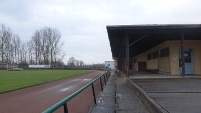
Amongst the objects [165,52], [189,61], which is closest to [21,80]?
[165,52]

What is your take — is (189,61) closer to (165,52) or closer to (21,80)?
(165,52)

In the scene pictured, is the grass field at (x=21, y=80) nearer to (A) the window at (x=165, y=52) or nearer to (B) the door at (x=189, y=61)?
(A) the window at (x=165, y=52)

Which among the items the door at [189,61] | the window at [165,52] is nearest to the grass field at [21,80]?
the window at [165,52]

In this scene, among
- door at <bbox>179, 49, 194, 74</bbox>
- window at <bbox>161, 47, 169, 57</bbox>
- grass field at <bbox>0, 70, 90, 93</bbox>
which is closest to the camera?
grass field at <bbox>0, 70, 90, 93</bbox>

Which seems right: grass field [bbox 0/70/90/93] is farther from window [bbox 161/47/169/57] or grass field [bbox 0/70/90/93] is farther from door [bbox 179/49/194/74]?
door [bbox 179/49/194/74]

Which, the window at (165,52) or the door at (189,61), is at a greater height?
the window at (165,52)

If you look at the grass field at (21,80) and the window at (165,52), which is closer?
the grass field at (21,80)

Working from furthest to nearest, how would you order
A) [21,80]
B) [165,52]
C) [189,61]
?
[165,52]
[21,80]
[189,61]

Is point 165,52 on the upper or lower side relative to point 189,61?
upper

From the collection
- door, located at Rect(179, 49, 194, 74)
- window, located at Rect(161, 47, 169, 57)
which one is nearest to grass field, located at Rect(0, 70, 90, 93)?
window, located at Rect(161, 47, 169, 57)

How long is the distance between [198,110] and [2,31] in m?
84.7

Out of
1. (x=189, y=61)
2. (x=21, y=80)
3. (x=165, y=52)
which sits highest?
(x=165, y=52)

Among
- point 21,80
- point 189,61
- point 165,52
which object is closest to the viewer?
point 189,61

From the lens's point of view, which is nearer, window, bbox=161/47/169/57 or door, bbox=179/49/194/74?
door, bbox=179/49/194/74
